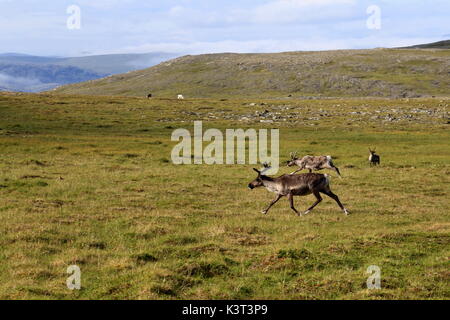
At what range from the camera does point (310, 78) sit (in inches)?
6590

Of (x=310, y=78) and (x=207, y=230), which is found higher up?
(x=310, y=78)

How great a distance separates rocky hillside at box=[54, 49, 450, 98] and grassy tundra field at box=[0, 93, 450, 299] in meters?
118

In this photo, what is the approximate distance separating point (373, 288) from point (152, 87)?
17404 centimetres

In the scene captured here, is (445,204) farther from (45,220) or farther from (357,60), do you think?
(357,60)

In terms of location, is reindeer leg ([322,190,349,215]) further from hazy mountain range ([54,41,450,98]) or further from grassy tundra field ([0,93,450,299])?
hazy mountain range ([54,41,450,98])

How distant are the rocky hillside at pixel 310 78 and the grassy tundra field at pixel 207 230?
386 feet

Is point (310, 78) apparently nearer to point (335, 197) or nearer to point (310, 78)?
point (310, 78)

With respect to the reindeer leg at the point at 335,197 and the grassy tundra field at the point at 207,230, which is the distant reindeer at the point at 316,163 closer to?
the grassy tundra field at the point at 207,230

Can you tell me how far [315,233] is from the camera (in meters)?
15.3

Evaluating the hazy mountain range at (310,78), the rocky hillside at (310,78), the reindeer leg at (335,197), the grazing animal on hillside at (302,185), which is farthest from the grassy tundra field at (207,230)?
Result: the rocky hillside at (310,78)

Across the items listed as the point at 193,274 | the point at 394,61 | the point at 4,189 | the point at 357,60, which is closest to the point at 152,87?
the point at 357,60

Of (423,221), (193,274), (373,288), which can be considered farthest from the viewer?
(423,221)

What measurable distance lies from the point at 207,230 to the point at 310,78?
157594mm

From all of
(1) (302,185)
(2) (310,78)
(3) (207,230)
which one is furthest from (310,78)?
(3) (207,230)
